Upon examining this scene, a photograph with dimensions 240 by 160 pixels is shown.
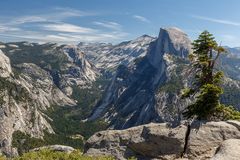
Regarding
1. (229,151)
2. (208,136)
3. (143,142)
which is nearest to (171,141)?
(143,142)

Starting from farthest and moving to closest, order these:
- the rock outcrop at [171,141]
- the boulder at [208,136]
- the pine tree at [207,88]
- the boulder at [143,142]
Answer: the pine tree at [207,88], the boulder at [143,142], the rock outcrop at [171,141], the boulder at [208,136]

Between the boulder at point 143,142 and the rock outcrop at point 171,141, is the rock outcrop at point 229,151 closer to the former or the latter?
the rock outcrop at point 171,141

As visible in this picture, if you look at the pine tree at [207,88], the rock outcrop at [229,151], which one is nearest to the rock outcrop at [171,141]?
the rock outcrop at [229,151]

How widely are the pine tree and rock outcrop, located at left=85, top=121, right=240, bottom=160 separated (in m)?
9.64

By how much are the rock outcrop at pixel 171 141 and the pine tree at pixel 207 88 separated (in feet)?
31.6

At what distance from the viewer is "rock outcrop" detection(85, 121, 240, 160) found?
35188 mm

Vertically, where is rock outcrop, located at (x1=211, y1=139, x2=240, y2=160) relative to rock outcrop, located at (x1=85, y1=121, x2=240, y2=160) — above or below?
above

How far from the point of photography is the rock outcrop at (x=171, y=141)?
35.2 metres

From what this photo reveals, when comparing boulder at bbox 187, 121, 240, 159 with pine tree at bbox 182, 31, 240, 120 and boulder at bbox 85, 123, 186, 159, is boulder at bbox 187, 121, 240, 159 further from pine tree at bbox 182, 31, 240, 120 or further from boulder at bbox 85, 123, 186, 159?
pine tree at bbox 182, 31, 240, 120

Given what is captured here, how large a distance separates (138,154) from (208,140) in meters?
6.94

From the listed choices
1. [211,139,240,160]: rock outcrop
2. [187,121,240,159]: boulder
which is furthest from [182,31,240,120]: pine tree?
[211,139,240,160]: rock outcrop

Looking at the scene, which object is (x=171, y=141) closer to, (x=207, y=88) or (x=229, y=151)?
(x=229, y=151)

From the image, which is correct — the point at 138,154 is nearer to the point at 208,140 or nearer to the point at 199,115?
the point at 208,140

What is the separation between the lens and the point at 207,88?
46.0 meters
